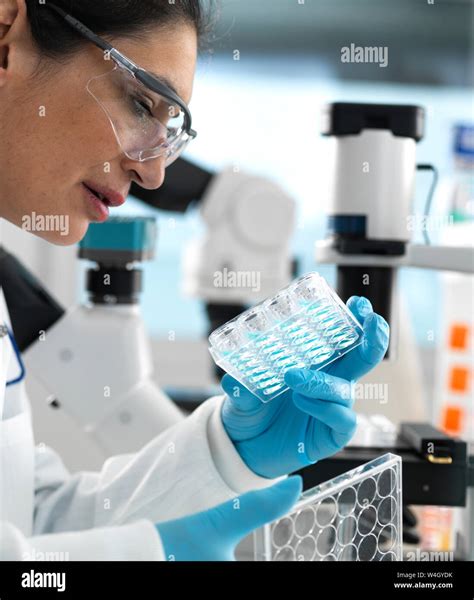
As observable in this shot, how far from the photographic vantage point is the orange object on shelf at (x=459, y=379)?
2.81 meters

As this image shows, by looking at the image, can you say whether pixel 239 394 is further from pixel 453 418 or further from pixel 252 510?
pixel 453 418

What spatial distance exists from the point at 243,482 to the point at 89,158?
19.4 inches

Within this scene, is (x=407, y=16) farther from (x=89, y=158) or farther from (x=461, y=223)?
(x=89, y=158)

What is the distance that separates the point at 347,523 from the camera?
40.1 inches

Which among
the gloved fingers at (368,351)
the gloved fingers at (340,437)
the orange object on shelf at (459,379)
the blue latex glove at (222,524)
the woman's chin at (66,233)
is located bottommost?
the orange object on shelf at (459,379)

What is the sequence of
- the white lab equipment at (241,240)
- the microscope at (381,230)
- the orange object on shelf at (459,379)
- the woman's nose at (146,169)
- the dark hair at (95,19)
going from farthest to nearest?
the orange object on shelf at (459,379), the white lab equipment at (241,240), the microscope at (381,230), the woman's nose at (146,169), the dark hair at (95,19)

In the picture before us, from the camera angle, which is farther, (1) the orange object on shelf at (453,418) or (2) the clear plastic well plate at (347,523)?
(1) the orange object on shelf at (453,418)

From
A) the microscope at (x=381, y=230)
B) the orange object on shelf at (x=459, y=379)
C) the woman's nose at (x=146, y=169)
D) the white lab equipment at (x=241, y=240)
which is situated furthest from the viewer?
the orange object on shelf at (x=459, y=379)

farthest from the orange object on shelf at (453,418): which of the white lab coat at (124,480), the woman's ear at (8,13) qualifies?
the woman's ear at (8,13)

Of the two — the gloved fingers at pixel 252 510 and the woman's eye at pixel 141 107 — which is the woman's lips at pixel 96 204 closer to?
the woman's eye at pixel 141 107

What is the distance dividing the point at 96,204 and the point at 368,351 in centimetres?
40

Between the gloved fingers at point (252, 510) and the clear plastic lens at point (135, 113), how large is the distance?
1.50 feet

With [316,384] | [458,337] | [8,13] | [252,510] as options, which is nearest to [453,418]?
[458,337]
